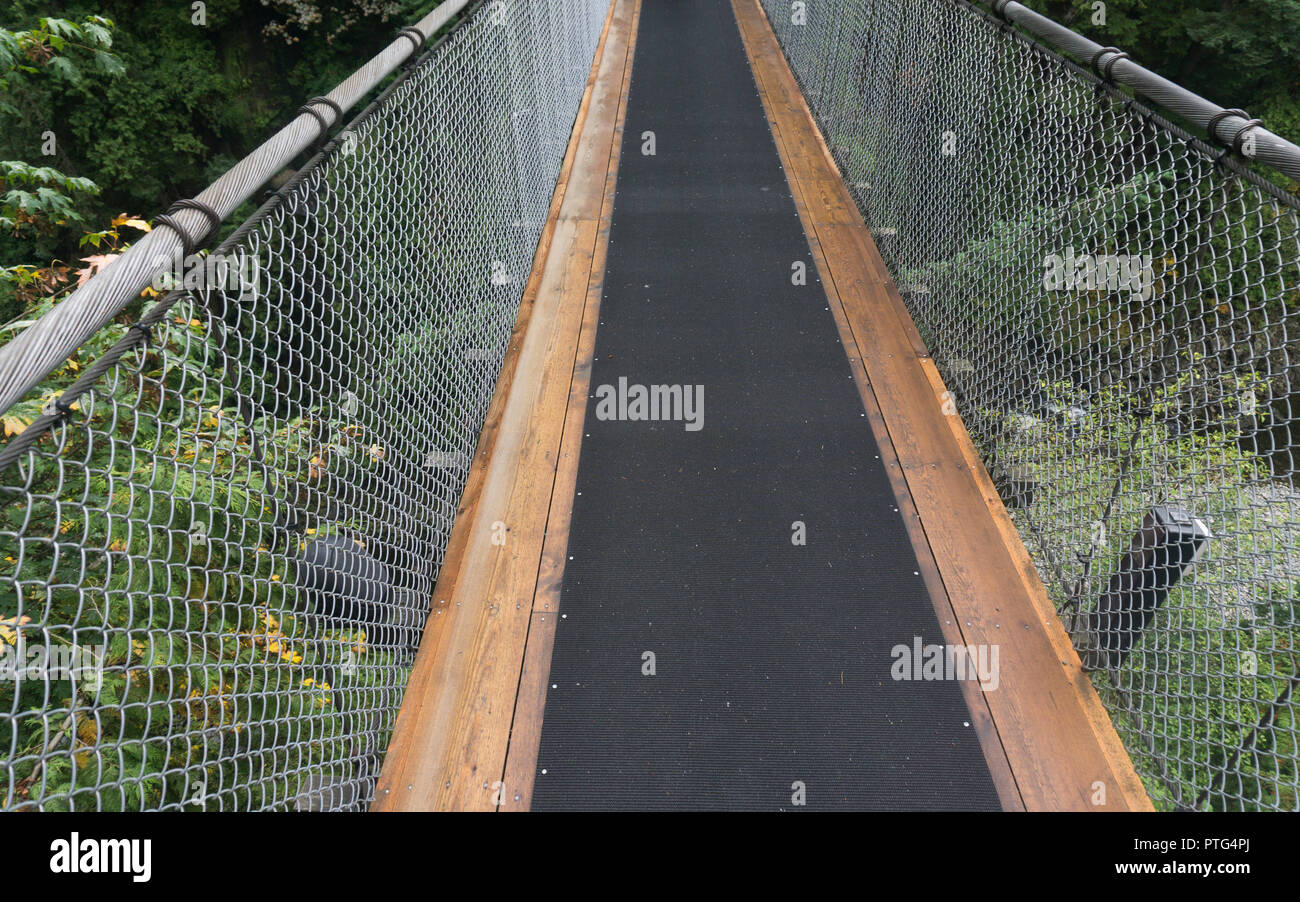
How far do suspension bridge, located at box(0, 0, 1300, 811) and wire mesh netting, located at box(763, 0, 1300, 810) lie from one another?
0.03 meters

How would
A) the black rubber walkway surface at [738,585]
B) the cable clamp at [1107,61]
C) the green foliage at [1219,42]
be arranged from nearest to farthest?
the black rubber walkway surface at [738,585], the cable clamp at [1107,61], the green foliage at [1219,42]

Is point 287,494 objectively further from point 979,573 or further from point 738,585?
point 979,573

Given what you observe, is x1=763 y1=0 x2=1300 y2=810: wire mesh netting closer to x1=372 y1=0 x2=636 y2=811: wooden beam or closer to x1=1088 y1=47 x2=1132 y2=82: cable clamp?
x1=1088 y1=47 x2=1132 y2=82: cable clamp

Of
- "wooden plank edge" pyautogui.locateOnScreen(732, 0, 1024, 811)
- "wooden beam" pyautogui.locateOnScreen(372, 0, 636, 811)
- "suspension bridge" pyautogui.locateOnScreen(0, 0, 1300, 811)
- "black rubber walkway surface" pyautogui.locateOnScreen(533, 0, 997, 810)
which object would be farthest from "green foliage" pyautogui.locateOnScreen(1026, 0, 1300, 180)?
"wooden beam" pyautogui.locateOnScreen(372, 0, 636, 811)

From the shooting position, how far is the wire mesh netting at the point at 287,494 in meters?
1.51

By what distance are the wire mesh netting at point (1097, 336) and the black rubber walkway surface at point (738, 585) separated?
0.52 meters

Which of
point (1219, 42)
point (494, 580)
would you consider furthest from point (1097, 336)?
point (1219, 42)

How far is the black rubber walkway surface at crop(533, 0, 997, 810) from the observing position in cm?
208

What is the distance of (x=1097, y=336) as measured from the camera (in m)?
2.87

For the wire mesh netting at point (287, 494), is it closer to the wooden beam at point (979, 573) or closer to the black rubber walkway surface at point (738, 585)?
the black rubber walkway surface at point (738, 585)

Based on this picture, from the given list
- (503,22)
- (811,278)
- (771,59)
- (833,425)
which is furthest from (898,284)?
(771,59)

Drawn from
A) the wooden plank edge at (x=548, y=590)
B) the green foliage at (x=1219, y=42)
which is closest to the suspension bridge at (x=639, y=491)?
the wooden plank edge at (x=548, y=590)

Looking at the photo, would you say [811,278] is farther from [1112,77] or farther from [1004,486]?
[1112,77]

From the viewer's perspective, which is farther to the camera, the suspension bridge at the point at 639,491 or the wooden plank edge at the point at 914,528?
the wooden plank edge at the point at 914,528
